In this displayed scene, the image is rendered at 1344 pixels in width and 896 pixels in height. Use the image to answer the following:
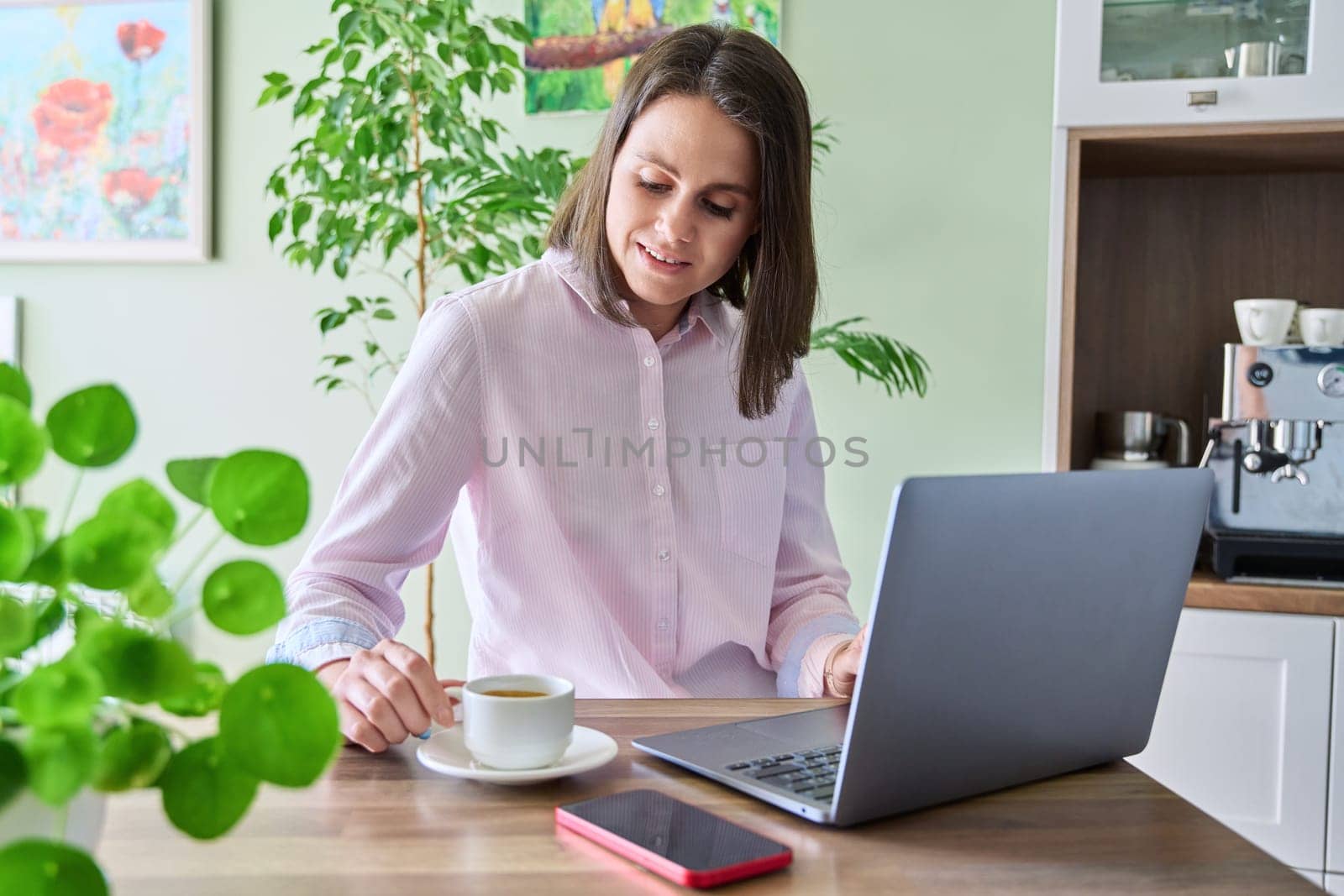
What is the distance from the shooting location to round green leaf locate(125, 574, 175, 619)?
44 cm

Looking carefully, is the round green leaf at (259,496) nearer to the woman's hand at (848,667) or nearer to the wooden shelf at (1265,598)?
the woman's hand at (848,667)

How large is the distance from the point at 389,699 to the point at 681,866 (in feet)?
1.10

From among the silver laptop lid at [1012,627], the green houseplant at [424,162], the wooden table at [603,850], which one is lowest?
the wooden table at [603,850]

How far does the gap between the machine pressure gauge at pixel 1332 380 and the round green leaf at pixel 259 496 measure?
210cm

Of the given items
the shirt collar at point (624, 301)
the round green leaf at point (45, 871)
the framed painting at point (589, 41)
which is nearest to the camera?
the round green leaf at point (45, 871)

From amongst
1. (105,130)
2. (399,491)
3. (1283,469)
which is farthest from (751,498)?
(105,130)

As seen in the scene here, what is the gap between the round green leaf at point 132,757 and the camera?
0.44 m

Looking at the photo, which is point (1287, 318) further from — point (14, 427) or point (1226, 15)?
Answer: point (14, 427)

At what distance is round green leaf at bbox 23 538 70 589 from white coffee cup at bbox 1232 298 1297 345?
2.21m

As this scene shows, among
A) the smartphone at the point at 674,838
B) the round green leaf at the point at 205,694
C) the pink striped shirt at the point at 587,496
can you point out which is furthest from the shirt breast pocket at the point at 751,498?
the round green leaf at the point at 205,694

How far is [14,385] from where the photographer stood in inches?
18.6

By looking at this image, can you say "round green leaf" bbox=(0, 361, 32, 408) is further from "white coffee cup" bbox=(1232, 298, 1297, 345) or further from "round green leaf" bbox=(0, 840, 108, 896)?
"white coffee cup" bbox=(1232, 298, 1297, 345)

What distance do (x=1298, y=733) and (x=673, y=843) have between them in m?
1.69

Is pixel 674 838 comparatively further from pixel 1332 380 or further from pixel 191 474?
pixel 1332 380
